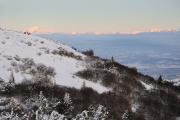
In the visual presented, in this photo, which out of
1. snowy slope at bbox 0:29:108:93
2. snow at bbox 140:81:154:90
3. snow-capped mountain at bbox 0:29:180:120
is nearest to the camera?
snow-capped mountain at bbox 0:29:180:120

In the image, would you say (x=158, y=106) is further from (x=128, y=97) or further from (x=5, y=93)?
(x=5, y=93)

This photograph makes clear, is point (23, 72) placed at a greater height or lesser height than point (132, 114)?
greater

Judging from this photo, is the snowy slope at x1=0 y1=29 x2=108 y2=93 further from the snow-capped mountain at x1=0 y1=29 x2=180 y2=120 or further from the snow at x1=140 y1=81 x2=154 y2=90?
the snow at x1=140 y1=81 x2=154 y2=90

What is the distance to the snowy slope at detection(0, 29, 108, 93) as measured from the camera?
4172 centimetres

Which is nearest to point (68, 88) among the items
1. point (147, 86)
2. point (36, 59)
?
point (36, 59)

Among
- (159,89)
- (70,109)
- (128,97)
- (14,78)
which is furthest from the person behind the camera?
(159,89)

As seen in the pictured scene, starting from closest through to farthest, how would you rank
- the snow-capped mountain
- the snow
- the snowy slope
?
the snow-capped mountain
the snowy slope
the snow

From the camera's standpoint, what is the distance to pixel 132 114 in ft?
135

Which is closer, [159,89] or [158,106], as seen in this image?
[158,106]

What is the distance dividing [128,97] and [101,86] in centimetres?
274

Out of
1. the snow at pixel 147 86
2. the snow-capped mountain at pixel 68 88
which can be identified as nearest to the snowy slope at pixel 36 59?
the snow-capped mountain at pixel 68 88

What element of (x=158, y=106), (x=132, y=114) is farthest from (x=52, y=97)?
(x=158, y=106)

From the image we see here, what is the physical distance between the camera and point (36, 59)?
153ft

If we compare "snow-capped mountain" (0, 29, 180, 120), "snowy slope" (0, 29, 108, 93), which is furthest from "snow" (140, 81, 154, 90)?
"snowy slope" (0, 29, 108, 93)
